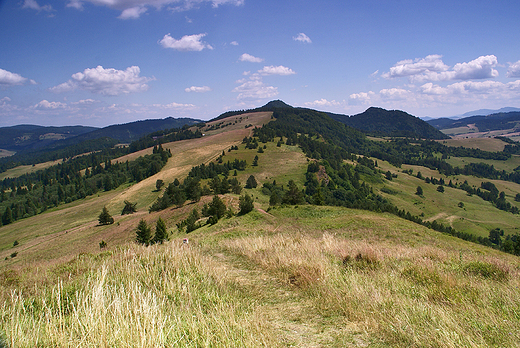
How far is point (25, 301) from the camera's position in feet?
16.0

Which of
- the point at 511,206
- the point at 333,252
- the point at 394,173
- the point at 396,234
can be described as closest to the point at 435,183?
the point at 394,173

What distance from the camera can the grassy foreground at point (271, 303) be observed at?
11.9ft

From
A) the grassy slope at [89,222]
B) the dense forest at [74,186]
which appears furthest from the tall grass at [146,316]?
the dense forest at [74,186]

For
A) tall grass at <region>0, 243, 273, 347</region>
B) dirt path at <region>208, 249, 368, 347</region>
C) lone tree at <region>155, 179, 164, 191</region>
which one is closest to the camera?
tall grass at <region>0, 243, 273, 347</region>

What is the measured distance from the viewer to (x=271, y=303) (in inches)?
213

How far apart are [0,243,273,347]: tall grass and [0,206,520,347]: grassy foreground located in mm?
22

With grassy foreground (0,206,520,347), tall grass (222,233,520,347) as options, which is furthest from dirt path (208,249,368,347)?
tall grass (222,233,520,347)

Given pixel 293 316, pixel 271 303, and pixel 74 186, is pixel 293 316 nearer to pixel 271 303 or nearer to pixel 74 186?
pixel 271 303

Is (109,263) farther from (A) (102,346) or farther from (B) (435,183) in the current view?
(B) (435,183)

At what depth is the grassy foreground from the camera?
362cm

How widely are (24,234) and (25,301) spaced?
9011 centimetres

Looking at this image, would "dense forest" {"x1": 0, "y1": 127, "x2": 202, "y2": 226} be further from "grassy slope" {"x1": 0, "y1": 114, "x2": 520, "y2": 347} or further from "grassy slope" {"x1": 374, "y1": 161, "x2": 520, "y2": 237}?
"grassy slope" {"x1": 0, "y1": 114, "x2": 520, "y2": 347}

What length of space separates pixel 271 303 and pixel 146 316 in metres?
2.66

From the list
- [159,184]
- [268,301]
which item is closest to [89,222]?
[159,184]
